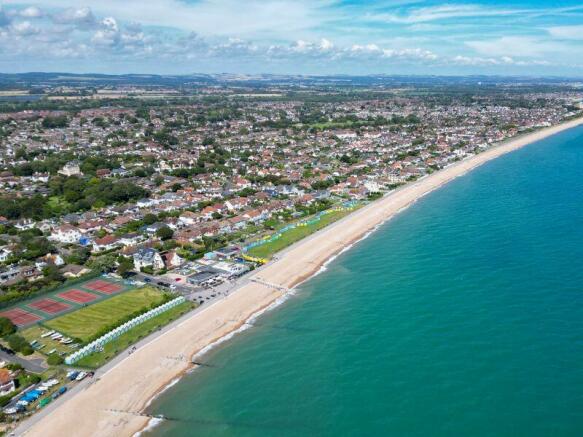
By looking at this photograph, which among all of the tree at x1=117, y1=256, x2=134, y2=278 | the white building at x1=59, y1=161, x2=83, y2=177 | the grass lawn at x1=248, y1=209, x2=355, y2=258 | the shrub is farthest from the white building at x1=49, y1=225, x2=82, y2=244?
the white building at x1=59, y1=161, x2=83, y2=177

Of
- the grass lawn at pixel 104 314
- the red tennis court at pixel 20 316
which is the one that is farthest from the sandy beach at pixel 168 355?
the red tennis court at pixel 20 316

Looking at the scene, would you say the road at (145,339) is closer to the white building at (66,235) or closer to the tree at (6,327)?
the tree at (6,327)

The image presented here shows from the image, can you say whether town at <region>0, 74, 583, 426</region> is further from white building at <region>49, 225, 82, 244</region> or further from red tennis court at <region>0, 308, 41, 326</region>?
white building at <region>49, 225, 82, 244</region>

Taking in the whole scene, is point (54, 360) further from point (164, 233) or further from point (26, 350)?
point (164, 233)

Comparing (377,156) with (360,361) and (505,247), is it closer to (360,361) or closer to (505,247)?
(505,247)

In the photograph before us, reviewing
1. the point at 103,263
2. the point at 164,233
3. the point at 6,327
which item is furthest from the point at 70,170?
the point at 6,327
